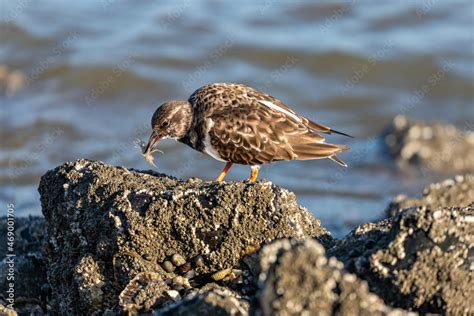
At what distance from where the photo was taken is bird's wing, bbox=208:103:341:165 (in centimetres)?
583

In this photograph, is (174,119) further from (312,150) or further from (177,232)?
(177,232)

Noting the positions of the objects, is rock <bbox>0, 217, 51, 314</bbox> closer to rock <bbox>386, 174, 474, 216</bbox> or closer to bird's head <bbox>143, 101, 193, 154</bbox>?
bird's head <bbox>143, 101, 193, 154</bbox>

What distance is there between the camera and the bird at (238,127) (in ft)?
19.2

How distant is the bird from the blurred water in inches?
103

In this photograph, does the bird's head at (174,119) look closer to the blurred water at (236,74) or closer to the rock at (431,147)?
the blurred water at (236,74)

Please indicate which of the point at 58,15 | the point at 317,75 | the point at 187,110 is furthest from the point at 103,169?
the point at 58,15

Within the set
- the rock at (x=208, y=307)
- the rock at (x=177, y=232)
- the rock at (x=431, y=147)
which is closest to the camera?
the rock at (x=208, y=307)

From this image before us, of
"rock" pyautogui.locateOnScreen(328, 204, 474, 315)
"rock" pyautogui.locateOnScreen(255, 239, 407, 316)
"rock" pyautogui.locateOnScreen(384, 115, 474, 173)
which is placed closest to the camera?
"rock" pyautogui.locateOnScreen(255, 239, 407, 316)

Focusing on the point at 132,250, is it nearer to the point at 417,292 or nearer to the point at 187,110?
the point at 417,292

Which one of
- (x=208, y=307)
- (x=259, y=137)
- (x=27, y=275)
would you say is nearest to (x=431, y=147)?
(x=259, y=137)

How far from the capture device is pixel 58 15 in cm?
1580

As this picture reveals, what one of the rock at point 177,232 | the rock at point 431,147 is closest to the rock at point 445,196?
the rock at point 177,232

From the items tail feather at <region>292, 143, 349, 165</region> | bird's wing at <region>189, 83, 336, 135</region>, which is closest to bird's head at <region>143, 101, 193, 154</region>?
bird's wing at <region>189, 83, 336, 135</region>

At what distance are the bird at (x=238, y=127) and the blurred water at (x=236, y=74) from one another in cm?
262
